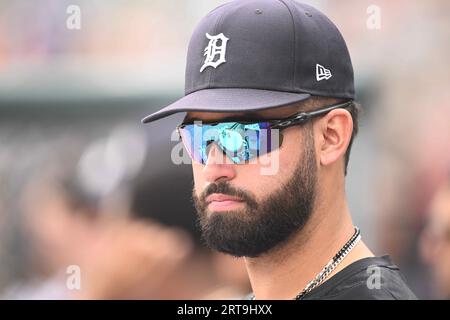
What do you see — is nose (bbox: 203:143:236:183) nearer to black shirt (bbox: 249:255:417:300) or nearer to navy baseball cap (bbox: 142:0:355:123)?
navy baseball cap (bbox: 142:0:355:123)

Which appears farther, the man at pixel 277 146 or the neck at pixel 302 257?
the neck at pixel 302 257

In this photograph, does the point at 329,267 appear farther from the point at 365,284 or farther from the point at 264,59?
the point at 264,59

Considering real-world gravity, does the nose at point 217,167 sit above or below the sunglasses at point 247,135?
below

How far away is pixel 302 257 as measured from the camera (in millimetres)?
2484

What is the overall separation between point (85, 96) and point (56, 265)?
1394 millimetres

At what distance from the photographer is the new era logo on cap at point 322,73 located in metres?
2.39

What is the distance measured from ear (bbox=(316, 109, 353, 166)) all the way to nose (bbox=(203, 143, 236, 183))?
1.06 feet

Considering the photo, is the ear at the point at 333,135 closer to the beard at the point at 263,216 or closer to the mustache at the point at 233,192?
the beard at the point at 263,216

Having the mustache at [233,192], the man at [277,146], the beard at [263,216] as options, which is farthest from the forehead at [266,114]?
the mustache at [233,192]

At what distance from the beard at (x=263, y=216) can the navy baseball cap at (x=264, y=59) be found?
0.71ft

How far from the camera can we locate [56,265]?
18.3 ft

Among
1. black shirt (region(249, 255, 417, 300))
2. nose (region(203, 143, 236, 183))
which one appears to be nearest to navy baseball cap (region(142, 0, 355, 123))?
nose (region(203, 143, 236, 183))
